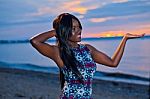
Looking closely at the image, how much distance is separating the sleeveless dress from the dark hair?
41mm

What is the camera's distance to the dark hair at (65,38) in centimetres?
416

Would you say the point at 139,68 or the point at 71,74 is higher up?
the point at 71,74

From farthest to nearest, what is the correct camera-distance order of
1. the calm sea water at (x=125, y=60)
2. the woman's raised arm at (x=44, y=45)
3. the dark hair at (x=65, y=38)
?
1. the calm sea water at (x=125, y=60)
2. the woman's raised arm at (x=44, y=45)
3. the dark hair at (x=65, y=38)

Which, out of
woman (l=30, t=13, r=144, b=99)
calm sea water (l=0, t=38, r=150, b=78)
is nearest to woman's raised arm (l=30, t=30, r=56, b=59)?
woman (l=30, t=13, r=144, b=99)

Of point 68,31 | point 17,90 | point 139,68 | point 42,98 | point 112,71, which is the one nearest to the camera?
point 68,31

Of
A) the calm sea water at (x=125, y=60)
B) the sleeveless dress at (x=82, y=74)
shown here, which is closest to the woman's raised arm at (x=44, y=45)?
the sleeveless dress at (x=82, y=74)

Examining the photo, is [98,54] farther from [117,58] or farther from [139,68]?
[139,68]

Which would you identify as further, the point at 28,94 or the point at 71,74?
the point at 28,94

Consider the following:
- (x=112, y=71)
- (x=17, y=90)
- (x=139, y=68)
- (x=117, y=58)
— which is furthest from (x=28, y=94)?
(x=139, y=68)

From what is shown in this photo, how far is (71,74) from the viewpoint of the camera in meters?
4.26

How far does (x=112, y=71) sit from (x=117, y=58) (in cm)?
2458

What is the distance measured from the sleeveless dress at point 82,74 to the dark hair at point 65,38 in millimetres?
41

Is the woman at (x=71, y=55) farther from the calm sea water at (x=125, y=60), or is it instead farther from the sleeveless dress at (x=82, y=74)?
the calm sea water at (x=125, y=60)

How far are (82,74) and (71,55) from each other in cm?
20
